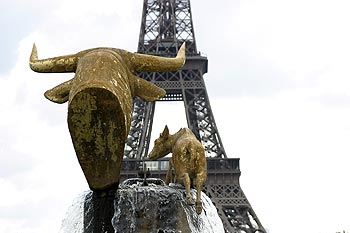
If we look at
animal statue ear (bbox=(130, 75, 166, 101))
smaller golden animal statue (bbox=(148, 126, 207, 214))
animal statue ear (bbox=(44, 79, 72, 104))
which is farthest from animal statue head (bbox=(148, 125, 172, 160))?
animal statue ear (bbox=(44, 79, 72, 104))

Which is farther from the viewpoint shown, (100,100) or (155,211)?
(155,211)

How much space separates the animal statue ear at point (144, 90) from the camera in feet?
20.8

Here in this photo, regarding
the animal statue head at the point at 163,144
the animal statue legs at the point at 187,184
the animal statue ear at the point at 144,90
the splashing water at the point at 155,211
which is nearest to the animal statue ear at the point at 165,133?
the animal statue head at the point at 163,144

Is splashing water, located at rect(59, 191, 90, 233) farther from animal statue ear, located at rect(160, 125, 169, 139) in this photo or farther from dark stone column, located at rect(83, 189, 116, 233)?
animal statue ear, located at rect(160, 125, 169, 139)

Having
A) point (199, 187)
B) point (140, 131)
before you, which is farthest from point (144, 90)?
point (140, 131)

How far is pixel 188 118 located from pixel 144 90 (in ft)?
102

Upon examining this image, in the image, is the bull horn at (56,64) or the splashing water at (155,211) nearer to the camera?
the bull horn at (56,64)

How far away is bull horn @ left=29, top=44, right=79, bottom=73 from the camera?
621 centimetres

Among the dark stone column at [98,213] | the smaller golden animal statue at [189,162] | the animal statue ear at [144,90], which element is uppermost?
the animal statue ear at [144,90]

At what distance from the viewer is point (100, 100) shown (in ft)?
17.4

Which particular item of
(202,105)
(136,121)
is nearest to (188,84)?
(202,105)

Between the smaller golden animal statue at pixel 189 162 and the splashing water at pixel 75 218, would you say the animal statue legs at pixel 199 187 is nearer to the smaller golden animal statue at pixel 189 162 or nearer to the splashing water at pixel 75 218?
the smaller golden animal statue at pixel 189 162

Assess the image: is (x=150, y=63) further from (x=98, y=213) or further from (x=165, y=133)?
(x=98, y=213)

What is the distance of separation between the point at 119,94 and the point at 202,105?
32867 mm
